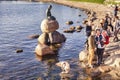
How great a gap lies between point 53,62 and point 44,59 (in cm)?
155

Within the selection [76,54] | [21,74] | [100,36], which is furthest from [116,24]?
[21,74]

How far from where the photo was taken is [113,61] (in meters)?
27.4

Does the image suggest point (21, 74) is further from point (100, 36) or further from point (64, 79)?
point (100, 36)

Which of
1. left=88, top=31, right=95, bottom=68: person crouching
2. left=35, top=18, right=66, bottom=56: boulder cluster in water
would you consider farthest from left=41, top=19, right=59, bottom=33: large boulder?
left=88, top=31, right=95, bottom=68: person crouching

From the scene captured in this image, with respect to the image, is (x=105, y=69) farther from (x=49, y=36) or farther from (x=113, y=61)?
(x=49, y=36)

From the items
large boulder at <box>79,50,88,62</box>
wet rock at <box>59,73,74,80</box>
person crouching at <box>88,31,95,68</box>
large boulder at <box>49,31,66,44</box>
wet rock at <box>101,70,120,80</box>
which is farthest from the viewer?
large boulder at <box>49,31,66,44</box>

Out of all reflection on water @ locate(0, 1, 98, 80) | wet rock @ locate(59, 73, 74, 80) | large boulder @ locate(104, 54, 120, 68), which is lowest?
reflection on water @ locate(0, 1, 98, 80)

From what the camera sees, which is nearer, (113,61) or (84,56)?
(113,61)

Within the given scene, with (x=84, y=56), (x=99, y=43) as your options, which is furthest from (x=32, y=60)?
(x=99, y=43)

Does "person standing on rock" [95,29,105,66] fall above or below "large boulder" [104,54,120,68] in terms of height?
above

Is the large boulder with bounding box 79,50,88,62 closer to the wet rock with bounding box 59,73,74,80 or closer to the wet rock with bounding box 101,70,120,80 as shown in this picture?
the wet rock with bounding box 59,73,74,80

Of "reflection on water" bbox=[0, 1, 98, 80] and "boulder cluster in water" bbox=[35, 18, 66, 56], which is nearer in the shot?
"reflection on water" bbox=[0, 1, 98, 80]

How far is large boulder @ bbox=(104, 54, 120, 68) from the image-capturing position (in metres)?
26.8

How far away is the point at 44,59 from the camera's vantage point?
3359 centimetres
